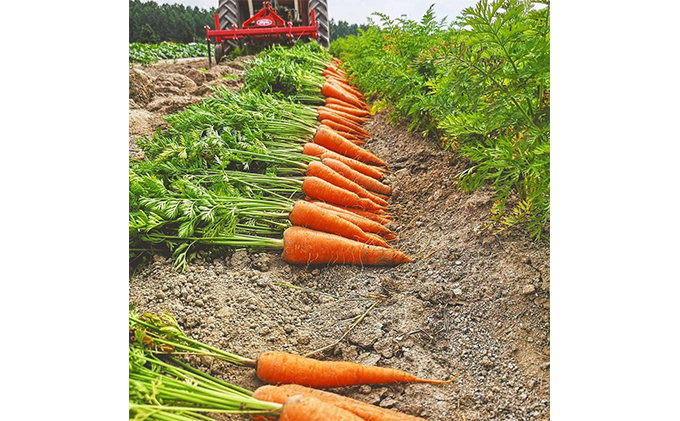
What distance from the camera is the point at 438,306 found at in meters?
2.03

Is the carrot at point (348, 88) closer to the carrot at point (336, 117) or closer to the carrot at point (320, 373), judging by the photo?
the carrot at point (336, 117)

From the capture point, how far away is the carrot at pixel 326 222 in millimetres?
2650

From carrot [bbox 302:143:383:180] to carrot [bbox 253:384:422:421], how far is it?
2.14 metres

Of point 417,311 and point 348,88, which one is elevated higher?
point 348,88

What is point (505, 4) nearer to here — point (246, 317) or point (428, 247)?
point (428, 247)

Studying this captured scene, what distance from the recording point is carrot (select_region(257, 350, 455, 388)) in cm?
165

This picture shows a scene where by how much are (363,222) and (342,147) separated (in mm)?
1129

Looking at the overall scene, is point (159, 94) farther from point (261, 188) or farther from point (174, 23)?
point (174, 23)

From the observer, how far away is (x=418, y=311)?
6.61ft

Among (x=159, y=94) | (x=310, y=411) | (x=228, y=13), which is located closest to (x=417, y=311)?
(x=310, y=411)

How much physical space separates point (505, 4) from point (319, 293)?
1.59 metres

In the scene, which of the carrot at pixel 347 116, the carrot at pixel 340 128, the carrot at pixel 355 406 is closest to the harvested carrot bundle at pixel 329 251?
the carrot at pixel 355 406

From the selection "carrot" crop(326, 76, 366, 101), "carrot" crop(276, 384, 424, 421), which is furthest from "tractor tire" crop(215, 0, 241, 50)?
"carrot" crop(276, 384, 424, 421)

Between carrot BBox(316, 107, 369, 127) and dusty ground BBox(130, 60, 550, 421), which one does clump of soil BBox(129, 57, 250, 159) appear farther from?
dusty ground BBox(130, 60, 550, 421)
